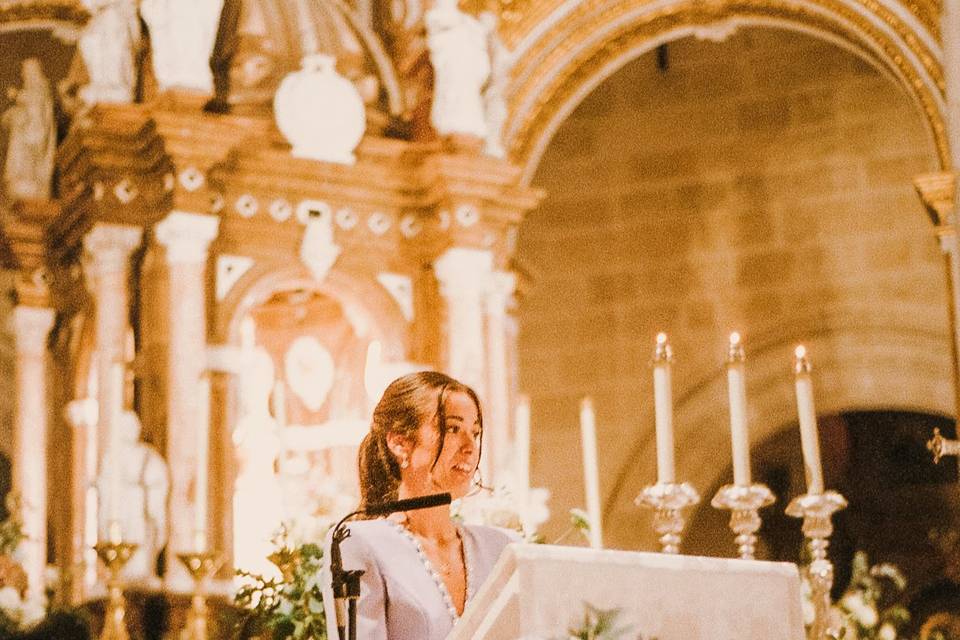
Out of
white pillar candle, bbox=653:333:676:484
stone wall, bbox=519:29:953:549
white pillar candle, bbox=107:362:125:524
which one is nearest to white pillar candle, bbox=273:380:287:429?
white pillar candle, bbox=107:362:125:524

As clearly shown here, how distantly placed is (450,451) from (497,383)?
14.3ft

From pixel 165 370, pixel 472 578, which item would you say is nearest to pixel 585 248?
pixel 165 370

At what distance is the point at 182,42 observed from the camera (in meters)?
7.15

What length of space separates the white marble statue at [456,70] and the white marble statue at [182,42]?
1.09 m

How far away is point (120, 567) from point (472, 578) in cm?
307

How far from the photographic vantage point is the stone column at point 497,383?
25.2 feet

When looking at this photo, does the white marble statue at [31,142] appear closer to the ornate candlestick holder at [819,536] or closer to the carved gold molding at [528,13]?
the carved gold molding at [528,13]

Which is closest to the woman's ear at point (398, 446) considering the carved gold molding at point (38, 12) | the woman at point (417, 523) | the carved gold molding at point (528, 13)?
the woman at point (417, 523)

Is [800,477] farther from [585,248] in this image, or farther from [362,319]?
[362,319]

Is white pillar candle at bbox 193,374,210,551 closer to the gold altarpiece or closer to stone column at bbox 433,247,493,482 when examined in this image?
the gold altarpiece

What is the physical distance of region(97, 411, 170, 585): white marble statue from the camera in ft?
21.7

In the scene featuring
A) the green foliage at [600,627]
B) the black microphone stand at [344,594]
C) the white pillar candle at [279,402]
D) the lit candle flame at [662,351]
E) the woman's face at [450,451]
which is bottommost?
the green foliage at [600,627]

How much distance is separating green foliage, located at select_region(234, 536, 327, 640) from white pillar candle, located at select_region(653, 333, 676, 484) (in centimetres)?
106

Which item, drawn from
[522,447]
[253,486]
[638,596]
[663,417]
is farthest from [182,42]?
[638,596]
